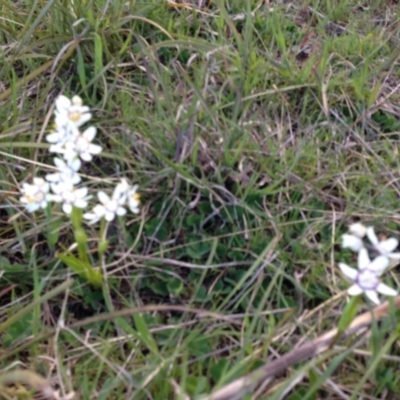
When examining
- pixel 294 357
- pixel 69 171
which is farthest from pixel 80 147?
pixel 294 357

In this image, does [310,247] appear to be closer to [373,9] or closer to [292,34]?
[292,34]

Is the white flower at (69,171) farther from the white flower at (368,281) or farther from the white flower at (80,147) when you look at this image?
the white flower at (368,281)

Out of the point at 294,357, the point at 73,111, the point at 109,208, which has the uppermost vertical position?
the point at 73,111

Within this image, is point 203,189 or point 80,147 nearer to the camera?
point 80,147

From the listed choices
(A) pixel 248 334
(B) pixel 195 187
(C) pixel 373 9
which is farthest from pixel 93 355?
(C) pixel 373 9

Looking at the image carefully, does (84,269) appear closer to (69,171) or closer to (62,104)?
(69,171)
